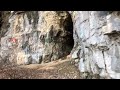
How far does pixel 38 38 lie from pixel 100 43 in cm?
909

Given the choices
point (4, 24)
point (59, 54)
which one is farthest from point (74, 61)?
point (4, 24)

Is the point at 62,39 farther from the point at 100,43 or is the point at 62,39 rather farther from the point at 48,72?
the point at 100,43

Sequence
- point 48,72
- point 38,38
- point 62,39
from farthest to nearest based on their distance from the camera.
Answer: point 38,38 → point 62,39 → point 48,72

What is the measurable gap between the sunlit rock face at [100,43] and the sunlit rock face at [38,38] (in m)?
5.11

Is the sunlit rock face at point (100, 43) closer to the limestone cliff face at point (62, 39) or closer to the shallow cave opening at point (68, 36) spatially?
the limestone cliff face at point (62, 39)

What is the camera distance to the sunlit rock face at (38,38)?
17.5 metres

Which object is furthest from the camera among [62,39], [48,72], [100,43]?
[62,39]

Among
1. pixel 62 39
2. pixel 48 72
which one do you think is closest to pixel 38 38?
pixel 62 39

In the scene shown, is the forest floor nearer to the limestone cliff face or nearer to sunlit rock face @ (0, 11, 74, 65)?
the limestone cliff face

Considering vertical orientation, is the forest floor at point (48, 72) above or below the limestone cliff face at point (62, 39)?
below

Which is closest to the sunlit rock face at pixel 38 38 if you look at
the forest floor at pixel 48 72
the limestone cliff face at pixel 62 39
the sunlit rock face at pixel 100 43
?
the limestone cliff face at pixel 62 39

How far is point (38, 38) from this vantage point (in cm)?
1816

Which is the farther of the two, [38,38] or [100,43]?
[38,38]
